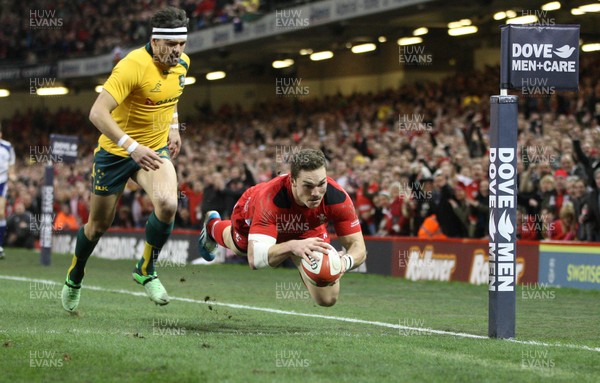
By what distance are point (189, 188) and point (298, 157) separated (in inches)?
708

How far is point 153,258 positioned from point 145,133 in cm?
120

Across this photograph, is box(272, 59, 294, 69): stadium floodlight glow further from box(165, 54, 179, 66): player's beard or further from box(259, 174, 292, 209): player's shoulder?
box(259, 174, 292, 209): player's shoulder

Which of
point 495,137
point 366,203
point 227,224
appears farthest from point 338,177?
point 495,137

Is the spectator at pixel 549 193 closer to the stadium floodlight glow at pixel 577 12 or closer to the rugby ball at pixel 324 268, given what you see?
the rugby ball at pixel 324 268

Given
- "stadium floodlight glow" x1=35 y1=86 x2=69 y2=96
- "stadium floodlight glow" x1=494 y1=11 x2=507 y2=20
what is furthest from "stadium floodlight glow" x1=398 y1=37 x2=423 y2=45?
"stadium floodlight glow" x1=35 y1=86 x2=69 y2=96

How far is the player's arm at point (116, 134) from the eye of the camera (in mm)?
9352

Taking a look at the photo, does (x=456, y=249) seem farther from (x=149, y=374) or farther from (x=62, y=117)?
(x=62, y=117)

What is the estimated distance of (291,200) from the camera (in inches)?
363

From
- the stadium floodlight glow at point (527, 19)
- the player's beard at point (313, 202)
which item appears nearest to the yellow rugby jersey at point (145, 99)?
the player's beard at point (313, 202)

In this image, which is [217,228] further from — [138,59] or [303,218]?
[138,59]

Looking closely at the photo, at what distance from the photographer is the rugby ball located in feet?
28.7

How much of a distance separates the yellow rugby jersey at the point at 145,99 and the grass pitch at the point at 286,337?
1.79m

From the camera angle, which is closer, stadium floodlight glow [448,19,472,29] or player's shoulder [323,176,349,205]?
player's shoulder [323,176,349,205]

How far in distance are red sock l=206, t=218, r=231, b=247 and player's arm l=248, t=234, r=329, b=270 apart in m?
1.99
